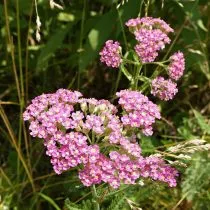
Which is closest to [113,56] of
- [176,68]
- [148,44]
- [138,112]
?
[148,44]

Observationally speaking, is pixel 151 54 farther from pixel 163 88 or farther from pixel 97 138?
pixel 97 138

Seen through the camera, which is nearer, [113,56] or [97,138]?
[97,138]

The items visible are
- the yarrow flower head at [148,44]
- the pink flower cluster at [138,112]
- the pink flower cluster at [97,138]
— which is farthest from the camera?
the yarrow flower head at [148,44]

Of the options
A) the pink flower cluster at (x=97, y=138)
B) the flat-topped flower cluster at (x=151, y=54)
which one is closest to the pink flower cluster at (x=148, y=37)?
the flat-topped flower cluster at (x=151, y=54)

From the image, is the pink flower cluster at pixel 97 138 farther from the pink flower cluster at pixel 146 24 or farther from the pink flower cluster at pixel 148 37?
the pink flower cluster at pixel 146 24

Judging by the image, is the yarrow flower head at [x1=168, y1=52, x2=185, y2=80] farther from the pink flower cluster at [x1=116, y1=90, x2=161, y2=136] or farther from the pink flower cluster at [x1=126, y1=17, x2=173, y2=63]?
the pink flower cluster at [x1=116, y1=90, x2=161, y2=136]

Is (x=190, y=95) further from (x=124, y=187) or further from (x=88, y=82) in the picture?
(x=124, y=187)

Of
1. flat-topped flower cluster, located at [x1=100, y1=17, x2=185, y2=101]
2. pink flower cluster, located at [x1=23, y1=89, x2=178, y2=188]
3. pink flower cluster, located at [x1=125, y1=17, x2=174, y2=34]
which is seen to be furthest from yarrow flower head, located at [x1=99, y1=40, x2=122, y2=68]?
pink flower cluster, located at [x1=23, y1=89, x2=178, y2=188]
